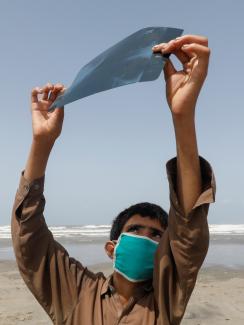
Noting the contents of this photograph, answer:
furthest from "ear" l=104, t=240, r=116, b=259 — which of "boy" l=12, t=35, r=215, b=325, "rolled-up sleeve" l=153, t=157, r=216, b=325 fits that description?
"rolled-up sleeve" l=153, t=157, r=216, b=325

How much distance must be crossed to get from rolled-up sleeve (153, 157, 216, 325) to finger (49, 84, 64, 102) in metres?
0.79

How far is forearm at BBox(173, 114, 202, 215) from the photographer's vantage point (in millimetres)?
1942

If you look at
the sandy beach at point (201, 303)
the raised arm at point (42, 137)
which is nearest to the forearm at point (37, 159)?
the raised arm at point (42, 137)

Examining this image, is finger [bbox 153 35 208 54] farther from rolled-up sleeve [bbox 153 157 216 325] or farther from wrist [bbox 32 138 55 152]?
wrist [bbox 32 138 55 152]

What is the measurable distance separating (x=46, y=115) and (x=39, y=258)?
794mm

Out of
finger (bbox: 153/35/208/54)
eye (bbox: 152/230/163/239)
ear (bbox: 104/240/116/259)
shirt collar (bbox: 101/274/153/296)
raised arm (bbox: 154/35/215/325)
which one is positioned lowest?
shirt collar (bbox: 101/274/153/296)

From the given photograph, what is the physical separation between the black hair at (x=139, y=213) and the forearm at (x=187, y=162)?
0.54 metres

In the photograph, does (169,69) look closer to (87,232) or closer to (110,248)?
(110,248)

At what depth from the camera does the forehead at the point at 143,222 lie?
247 centimetres

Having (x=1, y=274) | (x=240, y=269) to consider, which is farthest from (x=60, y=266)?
(x=240, y=269)

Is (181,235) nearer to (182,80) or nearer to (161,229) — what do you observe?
(161,229)

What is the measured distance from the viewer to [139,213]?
2.52m

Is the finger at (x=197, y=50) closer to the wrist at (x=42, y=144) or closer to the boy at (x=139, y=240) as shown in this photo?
the boy at (x=139, y=240)

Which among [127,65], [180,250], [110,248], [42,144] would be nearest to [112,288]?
[110,248]
